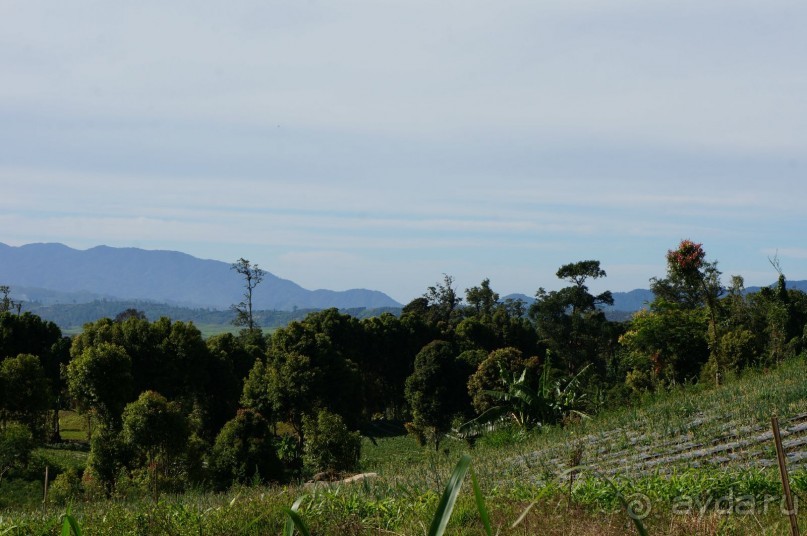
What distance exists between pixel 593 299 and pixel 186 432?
162 ft

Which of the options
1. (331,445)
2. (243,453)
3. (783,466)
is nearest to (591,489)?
(783,466)

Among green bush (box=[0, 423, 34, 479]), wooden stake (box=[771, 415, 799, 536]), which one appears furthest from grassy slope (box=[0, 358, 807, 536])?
green bush (box=[0, 423, 34, 479])

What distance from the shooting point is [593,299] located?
67.2m

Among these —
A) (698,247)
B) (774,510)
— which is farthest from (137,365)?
(774,510)

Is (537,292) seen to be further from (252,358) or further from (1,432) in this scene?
(1,432)

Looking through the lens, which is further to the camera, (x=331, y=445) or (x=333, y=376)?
(x=333, y=376)

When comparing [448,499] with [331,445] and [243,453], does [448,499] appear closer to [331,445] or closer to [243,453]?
[243,453]

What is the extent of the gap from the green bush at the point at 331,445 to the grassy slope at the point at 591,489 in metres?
14.3

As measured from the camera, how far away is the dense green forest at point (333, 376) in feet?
69.8

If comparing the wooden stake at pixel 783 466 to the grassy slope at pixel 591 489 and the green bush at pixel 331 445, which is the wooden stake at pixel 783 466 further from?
the green bush at pixel 331 445

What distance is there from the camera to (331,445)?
83.6 feet

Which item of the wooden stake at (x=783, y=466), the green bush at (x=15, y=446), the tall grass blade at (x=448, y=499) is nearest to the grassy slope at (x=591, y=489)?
the wooden stake at (x=783, y=466)

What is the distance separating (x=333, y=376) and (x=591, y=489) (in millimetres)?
33479

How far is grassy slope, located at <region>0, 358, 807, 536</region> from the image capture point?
582cm
